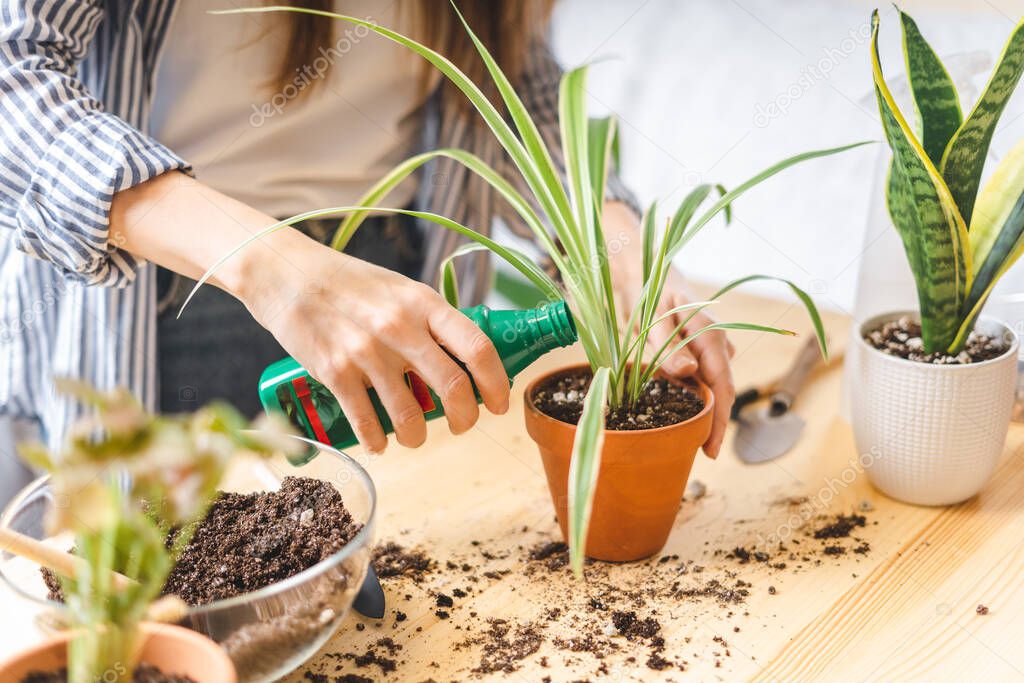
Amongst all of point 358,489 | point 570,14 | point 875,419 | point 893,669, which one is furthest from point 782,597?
point 570,14

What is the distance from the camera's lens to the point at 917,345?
869mm

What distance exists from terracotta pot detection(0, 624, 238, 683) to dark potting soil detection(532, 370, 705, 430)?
35 cm

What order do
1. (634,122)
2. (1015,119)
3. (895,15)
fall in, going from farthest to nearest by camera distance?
(634,122)
(895,15)
(1015,119)

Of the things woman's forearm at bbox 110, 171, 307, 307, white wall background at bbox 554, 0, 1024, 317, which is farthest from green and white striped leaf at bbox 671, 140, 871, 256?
white wall background at bbox 554, 0, 1024, 317

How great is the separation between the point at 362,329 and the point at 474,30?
0.56 meters

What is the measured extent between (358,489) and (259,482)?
0.39 feet

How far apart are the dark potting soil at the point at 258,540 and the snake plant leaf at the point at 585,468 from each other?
19 centimetres

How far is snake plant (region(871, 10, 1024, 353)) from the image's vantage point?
2.39ft

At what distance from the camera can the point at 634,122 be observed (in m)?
2.17

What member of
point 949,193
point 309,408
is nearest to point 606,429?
point 309,408

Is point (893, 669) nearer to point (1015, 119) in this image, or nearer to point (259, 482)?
point (259, 482)

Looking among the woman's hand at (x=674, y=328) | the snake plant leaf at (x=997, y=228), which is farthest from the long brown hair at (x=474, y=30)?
the snake plant leaf at (x=997, y=228)

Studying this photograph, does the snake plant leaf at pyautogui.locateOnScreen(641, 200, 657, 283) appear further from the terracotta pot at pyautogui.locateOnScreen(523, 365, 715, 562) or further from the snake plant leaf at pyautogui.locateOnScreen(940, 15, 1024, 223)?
the snake plant leaf at pyautogui.locateOnScreen(940, 15, 1024, 223)

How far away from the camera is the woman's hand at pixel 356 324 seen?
675 millimetres
